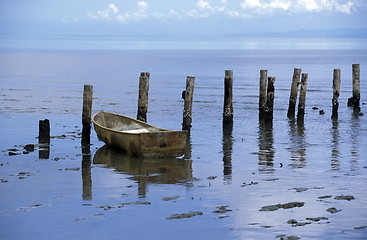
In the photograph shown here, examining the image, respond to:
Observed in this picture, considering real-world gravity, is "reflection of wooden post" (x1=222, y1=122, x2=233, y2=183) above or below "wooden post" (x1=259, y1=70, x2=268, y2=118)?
below

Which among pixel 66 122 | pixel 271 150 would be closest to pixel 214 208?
pixel 271 150

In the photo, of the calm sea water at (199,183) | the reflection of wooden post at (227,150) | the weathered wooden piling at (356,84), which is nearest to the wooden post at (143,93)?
the calm sea water at (199,183)

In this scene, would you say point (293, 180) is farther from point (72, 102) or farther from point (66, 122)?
point (72, 102)

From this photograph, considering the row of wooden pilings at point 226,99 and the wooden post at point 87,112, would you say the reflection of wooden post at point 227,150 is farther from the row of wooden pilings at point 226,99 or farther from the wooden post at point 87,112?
the wooden post at point 87,112

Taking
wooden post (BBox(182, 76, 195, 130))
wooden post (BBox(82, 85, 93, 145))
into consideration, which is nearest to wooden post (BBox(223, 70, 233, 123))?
wooden post (BBox(182, 76, 195, 130))

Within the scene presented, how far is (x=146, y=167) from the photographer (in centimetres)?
1770

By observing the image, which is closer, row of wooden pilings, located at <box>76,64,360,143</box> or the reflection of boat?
the reflection of boat

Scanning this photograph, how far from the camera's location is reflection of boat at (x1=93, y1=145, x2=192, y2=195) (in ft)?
52.7

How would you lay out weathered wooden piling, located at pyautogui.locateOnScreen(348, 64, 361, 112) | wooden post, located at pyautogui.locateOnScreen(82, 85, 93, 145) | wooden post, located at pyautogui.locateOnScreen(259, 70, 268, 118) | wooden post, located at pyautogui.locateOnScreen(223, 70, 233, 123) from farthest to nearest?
weathered wooden piling, located at pyautogui.locateOnScreen(348, 64, 361, 112)
wooden post, located at pyautogui.locateOnScreen(259, 70, 268, 118)
wooden post, located at pyautogui.locateOnScreen(223, 70, 233, 123)
wooden post, located at pyautogui.locateOnScreen(82, 85, 93, 145)

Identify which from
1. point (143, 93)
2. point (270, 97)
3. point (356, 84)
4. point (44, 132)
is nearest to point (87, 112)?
point (44, 132)

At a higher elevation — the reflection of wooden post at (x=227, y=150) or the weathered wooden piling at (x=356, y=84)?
the weathered wooden piling at (x=356, y=84)

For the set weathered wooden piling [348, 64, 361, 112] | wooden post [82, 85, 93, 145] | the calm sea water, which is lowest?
the calm sea water

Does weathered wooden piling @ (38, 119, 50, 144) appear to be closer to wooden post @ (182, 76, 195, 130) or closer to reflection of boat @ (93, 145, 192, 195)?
reflection of boat @ (93, 145, 192, 195)

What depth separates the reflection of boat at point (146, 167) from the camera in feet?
52.7
